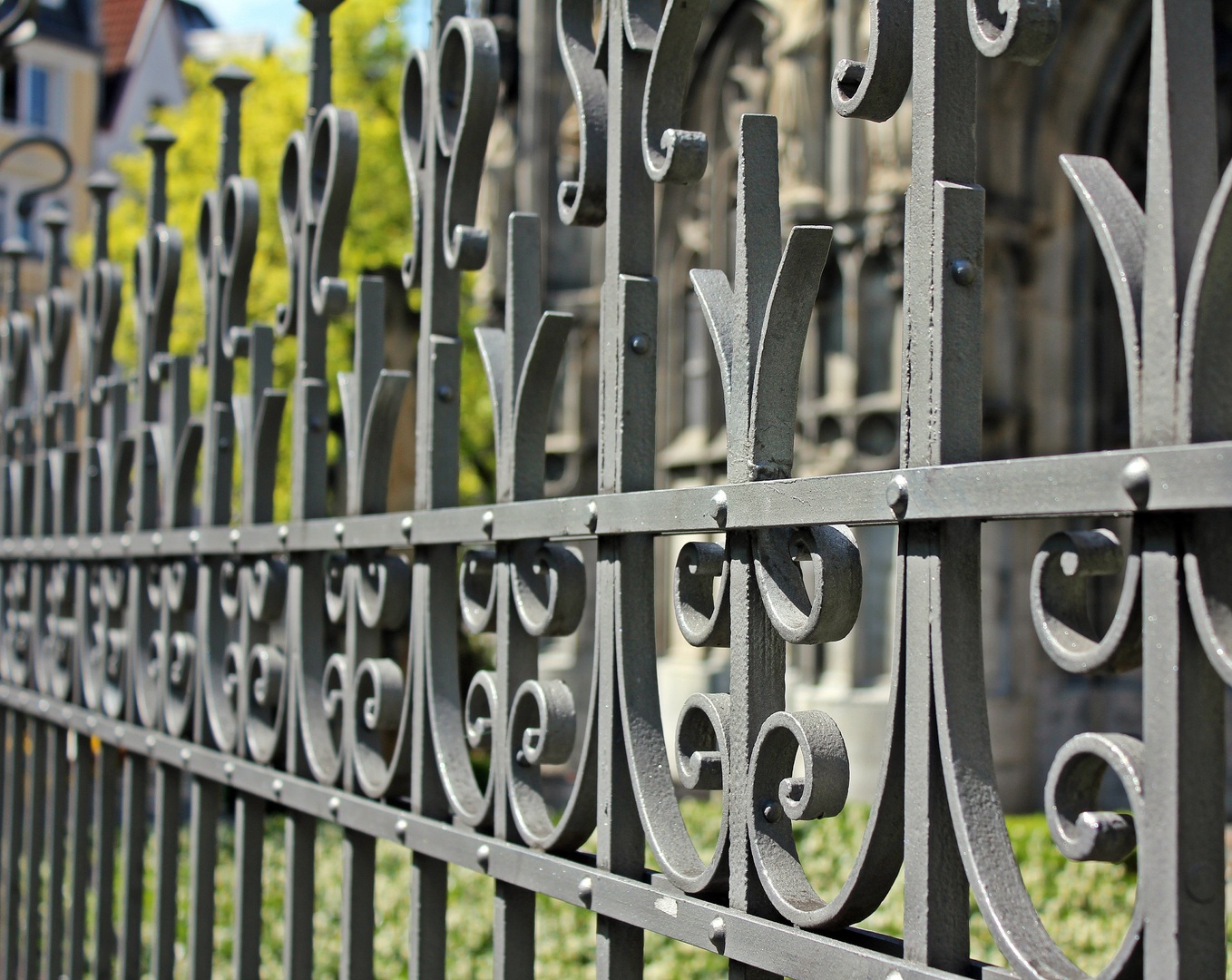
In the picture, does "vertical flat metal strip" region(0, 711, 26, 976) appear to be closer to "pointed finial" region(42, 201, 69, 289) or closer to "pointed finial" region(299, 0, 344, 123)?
"pointed finial" region(42, 201, 69, 289)

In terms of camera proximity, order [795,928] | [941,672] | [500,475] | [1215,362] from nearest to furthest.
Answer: [1215,362], [941,672], [795,928], [500,475]

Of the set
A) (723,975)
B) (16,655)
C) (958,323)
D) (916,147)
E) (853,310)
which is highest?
(853,310)

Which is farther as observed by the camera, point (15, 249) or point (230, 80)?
point (15, 249)

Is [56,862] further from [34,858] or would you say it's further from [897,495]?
[897,495]

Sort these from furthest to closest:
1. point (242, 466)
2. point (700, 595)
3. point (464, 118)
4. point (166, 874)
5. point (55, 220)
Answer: point (55, 220) < point (166, 874) < point (242, 466) < point (464, 118) < point (700, 595)

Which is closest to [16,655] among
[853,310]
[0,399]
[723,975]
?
[0,399]

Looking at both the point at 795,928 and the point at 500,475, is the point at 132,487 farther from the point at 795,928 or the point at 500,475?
the point at 795,928

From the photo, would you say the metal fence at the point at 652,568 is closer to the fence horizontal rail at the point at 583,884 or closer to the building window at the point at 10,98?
the fence horizontal rail at the point at 583,884

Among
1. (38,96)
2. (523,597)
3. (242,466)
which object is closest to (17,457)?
(242,466)

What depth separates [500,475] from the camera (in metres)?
1.72

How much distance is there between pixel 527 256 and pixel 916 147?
25.8 inches

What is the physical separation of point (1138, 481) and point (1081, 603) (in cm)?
12

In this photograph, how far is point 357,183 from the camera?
59.3ft

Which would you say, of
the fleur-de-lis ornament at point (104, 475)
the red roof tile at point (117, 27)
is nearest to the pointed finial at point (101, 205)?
the fleur-de-lis ornament at point (104, 475)
